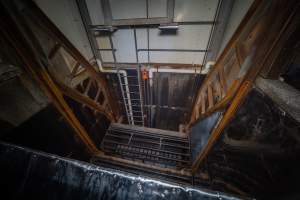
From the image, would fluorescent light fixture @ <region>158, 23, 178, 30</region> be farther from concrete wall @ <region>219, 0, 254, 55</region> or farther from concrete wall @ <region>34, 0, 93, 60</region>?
concrete wall @ <region>34, 0, 93, 60</region>

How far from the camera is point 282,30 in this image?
3.08 feet

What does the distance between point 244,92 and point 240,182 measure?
4.45 feet

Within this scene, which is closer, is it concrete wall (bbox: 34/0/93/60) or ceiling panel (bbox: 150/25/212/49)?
concrete wall (bbox: 34/0/93/60)

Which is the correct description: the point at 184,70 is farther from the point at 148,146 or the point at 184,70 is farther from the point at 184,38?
the point at 148,146

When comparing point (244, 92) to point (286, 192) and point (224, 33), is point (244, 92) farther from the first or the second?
point (224, 33)

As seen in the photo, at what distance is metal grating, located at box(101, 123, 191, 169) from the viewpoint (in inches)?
105

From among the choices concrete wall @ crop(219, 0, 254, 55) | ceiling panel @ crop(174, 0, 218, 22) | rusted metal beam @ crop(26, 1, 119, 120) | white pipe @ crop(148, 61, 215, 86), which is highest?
ceiling panel @ crop(174, 0, 218, 22)

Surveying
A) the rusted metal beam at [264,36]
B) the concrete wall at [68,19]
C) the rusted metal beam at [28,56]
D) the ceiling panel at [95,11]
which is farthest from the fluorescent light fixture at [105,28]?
the rusted metal beam at [264,36]

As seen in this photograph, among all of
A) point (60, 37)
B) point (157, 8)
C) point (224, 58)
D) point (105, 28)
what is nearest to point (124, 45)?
point (105, 28)

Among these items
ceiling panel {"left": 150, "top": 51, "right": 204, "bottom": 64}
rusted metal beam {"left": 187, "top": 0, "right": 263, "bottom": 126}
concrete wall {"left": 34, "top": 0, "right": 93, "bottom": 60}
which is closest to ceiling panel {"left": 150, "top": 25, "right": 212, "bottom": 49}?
ceiling panel {"left": 150, "top": 51, "right": 204, "bottom": 64}

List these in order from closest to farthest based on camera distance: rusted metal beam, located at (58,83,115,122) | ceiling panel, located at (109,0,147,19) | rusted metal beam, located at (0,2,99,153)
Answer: rusted metal beam, located at (0,2,99,153) < rusted metal beam, located at (58,83,115,122) < ceiling panel, located at (109,0,147,19)

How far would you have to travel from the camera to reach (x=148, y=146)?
2.92m

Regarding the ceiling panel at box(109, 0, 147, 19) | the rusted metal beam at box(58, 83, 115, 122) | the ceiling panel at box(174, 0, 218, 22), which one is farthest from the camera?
the ceiling panel at box(109, 0, 147, 19)

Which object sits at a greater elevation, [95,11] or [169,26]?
[95,11]
